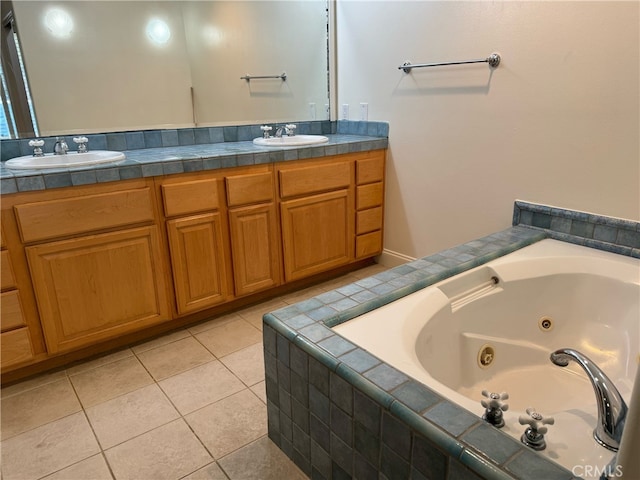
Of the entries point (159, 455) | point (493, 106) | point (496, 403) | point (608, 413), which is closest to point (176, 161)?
point (159, 455)

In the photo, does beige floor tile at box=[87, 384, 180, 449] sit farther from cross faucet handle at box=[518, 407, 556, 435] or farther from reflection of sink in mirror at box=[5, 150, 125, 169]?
cross faucet handle at box=[518, 407, 556, 435]

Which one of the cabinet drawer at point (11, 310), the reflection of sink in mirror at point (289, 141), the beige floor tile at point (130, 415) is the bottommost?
the beige floor tile at point (130, 415)

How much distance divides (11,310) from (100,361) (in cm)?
47

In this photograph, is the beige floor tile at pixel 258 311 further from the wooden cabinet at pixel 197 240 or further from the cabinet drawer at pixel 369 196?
the cabinet drawer at pixel 369 196

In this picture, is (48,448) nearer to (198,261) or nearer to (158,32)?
(198,261)

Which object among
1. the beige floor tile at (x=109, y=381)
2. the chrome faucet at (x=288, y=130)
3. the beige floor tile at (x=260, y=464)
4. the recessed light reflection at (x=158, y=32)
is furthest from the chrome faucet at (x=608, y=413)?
the recessed light reflection at (x=158, y=32)

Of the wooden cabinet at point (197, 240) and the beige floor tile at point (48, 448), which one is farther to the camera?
the wooden cabinet at point (197, 240)

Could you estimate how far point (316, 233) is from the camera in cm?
274

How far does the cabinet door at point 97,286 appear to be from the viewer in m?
1.88

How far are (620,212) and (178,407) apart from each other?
2.00 metres

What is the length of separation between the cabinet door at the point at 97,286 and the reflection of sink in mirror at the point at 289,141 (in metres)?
0.88

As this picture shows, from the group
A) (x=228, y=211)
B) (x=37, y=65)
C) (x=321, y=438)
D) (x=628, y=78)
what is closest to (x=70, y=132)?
(x=37, y=65)

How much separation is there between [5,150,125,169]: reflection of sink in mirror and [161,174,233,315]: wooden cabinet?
29 centimetres

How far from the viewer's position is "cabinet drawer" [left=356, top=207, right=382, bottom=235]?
2.94m
